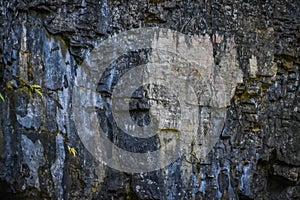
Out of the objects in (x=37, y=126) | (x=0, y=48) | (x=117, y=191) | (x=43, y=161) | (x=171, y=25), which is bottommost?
(x=117, y=191)

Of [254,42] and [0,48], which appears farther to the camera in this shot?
[254,42]

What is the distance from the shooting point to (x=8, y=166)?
7.82 ft

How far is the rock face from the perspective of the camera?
7.88ft

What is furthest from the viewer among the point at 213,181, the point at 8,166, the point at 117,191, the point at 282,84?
the point at 282,84

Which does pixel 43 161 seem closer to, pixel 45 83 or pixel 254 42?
pixel 45 83

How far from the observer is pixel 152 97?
8.61 feet

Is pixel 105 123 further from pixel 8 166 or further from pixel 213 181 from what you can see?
pixel 213 181

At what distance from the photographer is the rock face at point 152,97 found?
2.40 m

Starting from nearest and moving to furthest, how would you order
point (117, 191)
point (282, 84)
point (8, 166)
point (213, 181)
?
point (8, 166) → point (117, 191) → point (213, 181) → point (282, 84)

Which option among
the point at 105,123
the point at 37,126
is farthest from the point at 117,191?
the point at 37,126

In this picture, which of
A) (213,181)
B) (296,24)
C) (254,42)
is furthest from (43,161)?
(296,24)

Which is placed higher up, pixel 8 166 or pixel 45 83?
pixel 45 83

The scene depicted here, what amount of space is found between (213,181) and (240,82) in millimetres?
597

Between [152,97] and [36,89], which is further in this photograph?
[152,97]
